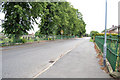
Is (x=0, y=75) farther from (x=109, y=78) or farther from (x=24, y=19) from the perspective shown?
(x=24, y=19)

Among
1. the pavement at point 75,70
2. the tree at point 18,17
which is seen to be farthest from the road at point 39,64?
the tree at point 18,17

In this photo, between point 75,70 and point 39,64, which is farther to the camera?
point 39,64

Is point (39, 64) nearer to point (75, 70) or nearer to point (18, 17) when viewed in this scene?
point (75, 70)

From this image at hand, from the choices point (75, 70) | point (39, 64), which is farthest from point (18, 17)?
point (75, 70)

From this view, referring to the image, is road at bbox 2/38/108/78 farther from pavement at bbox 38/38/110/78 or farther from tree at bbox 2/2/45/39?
tree at bbox 2/2/45/39

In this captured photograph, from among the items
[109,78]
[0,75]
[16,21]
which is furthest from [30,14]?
[109,78]

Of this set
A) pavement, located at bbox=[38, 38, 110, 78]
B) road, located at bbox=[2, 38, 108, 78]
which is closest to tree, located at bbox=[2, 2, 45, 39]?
road, located at bbox=[2, 38, 108, 78]

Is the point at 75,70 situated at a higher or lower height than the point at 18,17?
lower

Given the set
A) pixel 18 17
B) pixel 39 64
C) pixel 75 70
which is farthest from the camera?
pixel 18 17

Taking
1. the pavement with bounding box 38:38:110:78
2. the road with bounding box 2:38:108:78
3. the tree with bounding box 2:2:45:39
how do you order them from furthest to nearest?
the tree with bounding box 2:2:45:39 < the road with bounding box 2:38:108:78 < the pavement with bounding box 38:38:110:78

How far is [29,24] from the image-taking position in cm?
2031

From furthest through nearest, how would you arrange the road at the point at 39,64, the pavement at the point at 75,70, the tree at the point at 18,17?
the tree at the point at 18,17
the road at the point at 39,64
the pavement at the point at 75,70

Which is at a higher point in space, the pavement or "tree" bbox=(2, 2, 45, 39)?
"tree" bbox=(2, 2, 45, 39)

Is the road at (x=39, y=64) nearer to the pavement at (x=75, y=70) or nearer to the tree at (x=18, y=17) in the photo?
the pavement at (x=75, y=70)
